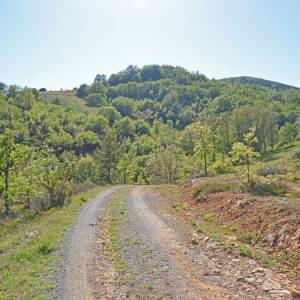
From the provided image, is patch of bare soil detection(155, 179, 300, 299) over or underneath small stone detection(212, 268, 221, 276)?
over

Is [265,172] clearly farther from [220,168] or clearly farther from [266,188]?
[220,168]

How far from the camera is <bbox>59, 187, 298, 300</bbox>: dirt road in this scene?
38.7 feet

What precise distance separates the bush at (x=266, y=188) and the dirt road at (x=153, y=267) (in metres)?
6.22

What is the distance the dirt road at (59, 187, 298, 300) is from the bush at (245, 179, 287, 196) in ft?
20.4

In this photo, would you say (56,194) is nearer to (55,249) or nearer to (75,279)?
(55,249)

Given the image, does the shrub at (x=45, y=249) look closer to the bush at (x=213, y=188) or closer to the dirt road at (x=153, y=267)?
→ the dirt road at (x=153, y=267)

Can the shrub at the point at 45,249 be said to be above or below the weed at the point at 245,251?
below

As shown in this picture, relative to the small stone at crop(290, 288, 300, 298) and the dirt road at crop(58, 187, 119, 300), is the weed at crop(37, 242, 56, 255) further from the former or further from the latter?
the small stone at crop(290, 288, 300, 298)

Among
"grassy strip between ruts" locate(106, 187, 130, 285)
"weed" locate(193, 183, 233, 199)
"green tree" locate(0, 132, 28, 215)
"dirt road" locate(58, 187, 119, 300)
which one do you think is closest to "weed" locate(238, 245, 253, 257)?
"grassy strip between ruts" locate(106, 187, 130, 285)

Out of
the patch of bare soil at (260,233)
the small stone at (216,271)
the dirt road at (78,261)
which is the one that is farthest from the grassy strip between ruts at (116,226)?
the patch of bare soil at (260,233)

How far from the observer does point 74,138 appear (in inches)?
6206

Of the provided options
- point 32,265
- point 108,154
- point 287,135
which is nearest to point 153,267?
point 32,265

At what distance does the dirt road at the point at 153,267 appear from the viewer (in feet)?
38.7

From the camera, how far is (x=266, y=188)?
26.0m
